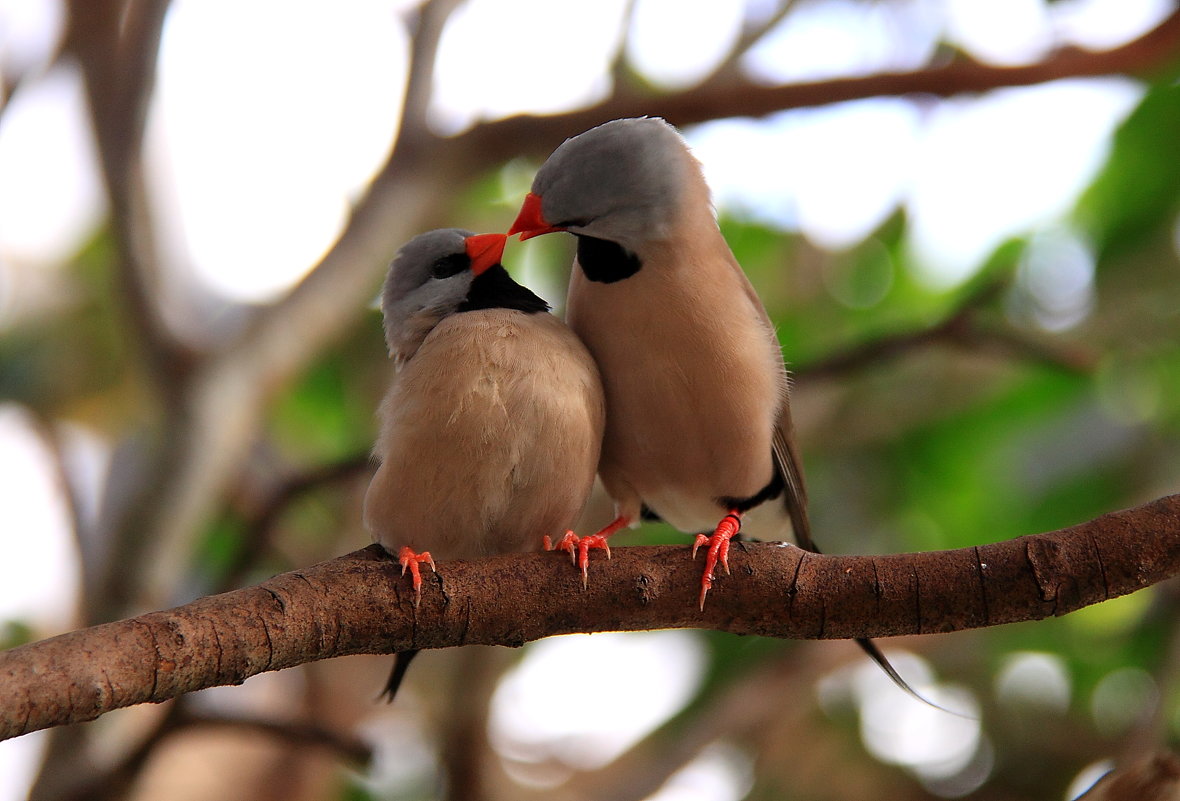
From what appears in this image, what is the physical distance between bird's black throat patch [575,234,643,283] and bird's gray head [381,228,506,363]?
25 centimetres

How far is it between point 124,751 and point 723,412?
7.02 ft

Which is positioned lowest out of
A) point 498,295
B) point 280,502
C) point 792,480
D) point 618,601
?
point 280,502

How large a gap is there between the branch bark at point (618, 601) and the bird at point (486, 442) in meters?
0.22

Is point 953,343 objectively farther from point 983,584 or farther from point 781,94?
point 983,584

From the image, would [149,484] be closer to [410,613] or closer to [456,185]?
[456,185]

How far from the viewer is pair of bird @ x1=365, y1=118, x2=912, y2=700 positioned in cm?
217

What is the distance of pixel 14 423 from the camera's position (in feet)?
15.6

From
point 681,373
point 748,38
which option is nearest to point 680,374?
point 681,373

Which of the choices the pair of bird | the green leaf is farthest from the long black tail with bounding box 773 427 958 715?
the green leaf

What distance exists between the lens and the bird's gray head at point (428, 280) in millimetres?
2549

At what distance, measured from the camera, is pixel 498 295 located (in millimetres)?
2523

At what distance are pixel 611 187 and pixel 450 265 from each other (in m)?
0.53

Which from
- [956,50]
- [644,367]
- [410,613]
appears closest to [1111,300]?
[956,50]

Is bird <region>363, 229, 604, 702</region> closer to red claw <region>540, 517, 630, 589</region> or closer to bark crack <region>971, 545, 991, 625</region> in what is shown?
red claw <region>540, 517, 630, 589</region>
